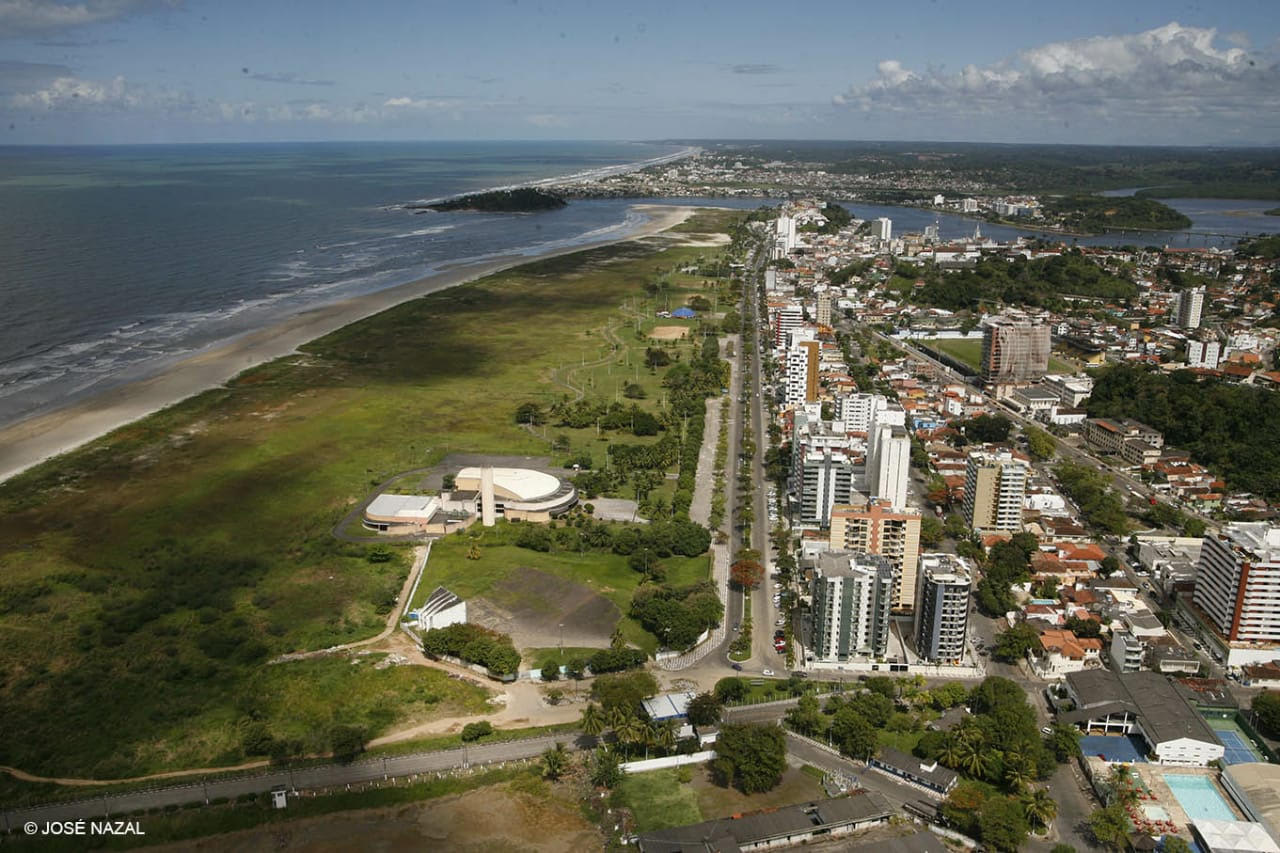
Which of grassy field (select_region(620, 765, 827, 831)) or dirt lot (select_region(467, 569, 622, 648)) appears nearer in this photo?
grassy field (select_region(620, 765, 827, 831))

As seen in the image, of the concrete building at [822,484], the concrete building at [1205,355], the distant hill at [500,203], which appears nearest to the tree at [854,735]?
the concrete building at [822,484]

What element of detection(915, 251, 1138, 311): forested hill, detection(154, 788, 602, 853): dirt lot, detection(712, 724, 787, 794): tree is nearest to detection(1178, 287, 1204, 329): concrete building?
detection(915, 251, 1138, 311): forested hill

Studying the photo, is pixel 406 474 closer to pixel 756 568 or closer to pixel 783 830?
pixel 756 568

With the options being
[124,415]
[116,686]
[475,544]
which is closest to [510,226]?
[124,415]

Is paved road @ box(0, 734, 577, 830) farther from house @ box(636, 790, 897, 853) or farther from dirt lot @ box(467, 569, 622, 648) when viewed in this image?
dirt lot @ box(467, 569, 622, 648)

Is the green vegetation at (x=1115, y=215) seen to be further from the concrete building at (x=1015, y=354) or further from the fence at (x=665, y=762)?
the fence at (x=665, y=762)

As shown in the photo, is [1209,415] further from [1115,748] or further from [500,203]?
[500,203]
